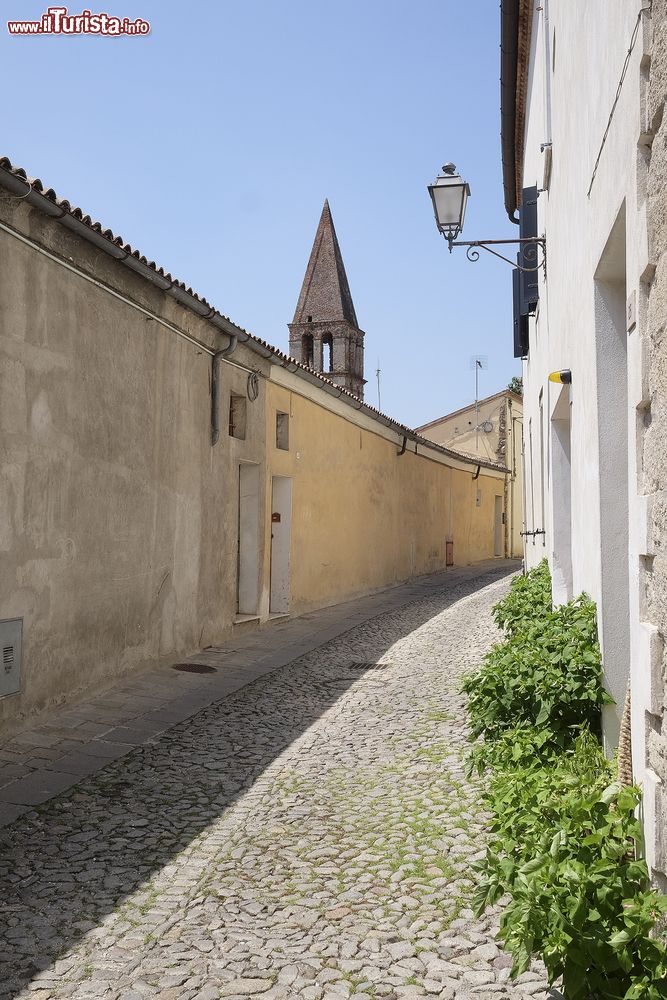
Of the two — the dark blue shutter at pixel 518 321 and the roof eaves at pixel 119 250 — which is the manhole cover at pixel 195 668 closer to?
the roof eaves at pixel 119 250

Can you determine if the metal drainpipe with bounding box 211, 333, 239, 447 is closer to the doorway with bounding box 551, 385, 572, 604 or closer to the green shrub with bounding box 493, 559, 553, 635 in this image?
the green shrub with bounding box 493, 559, 553, 635

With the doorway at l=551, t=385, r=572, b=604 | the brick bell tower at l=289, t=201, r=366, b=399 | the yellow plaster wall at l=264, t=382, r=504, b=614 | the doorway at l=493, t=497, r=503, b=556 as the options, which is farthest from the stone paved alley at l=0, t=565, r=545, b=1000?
the brick bell tower at l=289, t=201, r=366, b=399

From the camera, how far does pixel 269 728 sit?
6.43m

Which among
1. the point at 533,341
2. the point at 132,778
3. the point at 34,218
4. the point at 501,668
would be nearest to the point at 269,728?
the point at 132,778

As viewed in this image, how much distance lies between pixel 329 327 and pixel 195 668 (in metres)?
26.8

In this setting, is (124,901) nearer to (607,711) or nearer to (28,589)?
(607,711)

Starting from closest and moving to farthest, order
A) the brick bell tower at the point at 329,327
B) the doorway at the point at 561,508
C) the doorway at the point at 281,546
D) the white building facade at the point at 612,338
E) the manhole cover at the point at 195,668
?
the white building facade at the point at 612,338 < the doorway at the point at 561,508 < the manhole cover at the point at 195,668 < the doorway at the point at 281,546 < the brick bell tower at the point at 329,327

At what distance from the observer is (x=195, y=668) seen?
342 inches

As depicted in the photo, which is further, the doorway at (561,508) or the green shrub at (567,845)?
the doorway at (561,508)

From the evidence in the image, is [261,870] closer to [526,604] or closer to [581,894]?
[581,894]

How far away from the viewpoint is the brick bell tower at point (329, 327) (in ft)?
111

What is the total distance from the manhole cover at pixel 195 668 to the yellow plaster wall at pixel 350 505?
3188 millimetres

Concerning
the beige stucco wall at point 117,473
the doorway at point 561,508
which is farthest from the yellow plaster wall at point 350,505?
the doorway at point 561,508

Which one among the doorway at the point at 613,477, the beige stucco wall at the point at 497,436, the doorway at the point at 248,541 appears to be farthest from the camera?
the beige stucco wall at the point at 497,436
